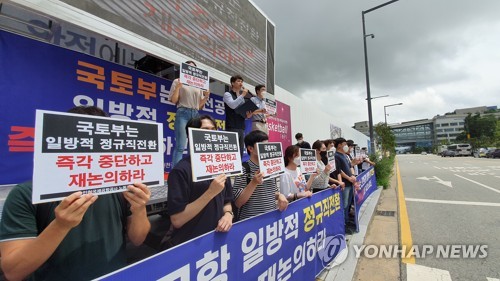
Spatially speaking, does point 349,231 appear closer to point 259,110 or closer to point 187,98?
point 259,110

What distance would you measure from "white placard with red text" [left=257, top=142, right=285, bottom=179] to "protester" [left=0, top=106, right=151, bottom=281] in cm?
109

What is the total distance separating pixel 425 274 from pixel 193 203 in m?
3.33

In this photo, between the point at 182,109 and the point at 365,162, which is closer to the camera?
the point at 182,109

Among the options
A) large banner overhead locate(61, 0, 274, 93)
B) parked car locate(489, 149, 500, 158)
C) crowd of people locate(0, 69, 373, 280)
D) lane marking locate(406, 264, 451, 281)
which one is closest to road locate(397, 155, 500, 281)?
lane marking locate(406, 264, 451, 281)

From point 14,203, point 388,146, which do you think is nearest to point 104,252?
point 14,203

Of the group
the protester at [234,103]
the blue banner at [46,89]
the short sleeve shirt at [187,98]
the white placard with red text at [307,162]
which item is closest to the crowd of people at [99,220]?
the white placard with red text at [307,162]

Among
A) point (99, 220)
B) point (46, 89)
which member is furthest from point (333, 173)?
point (46, 89)

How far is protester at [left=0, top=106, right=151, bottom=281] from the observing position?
3.44 feet

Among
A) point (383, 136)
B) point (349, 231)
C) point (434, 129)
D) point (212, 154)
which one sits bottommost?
point (349, 231)

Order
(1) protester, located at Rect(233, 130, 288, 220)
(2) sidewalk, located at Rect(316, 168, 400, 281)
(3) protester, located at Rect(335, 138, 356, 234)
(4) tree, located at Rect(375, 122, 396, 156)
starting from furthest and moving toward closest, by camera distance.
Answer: (4) tree, located at Rect(375, 122, 396, 156), (3) protester, located at Rect(335, 138, 356, 234), (2) sidewalk, located at Rect(316, 168, 400, 281), (1) protester, located at Rect(233, 130, 288, 220)

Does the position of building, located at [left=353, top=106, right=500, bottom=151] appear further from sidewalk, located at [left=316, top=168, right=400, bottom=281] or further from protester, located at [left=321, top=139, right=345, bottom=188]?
protester, located at [left=321, top=139, right=345, bottom=188]

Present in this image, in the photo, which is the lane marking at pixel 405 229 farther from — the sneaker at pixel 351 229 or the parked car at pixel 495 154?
the parked car at pixel 495 154

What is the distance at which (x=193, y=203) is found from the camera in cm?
169

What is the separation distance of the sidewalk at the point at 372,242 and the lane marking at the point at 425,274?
0.14 metres
